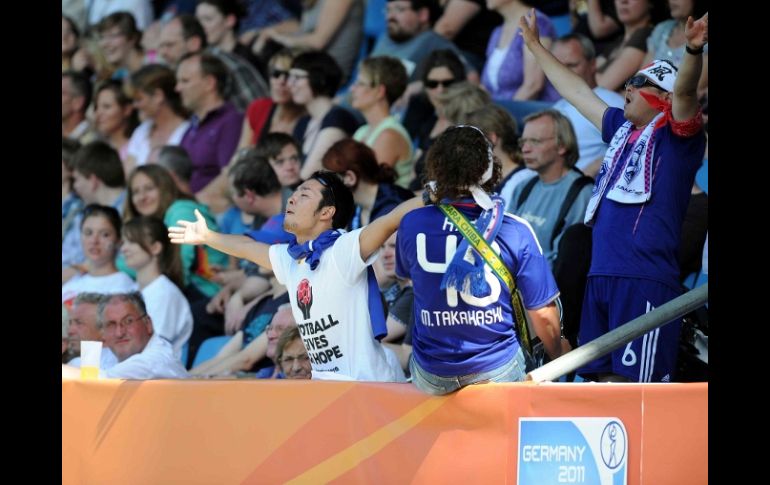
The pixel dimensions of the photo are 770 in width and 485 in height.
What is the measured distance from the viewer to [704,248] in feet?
21.4

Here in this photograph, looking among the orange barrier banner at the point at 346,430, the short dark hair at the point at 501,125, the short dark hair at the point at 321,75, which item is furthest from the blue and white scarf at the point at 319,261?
the short dark hair at the point at 321,75

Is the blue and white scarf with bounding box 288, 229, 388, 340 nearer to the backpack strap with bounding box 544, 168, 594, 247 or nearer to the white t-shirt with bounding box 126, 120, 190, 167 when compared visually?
the backpack strap with bounding box 544, 168, 594, 247

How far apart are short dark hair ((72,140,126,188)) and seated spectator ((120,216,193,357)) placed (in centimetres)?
141

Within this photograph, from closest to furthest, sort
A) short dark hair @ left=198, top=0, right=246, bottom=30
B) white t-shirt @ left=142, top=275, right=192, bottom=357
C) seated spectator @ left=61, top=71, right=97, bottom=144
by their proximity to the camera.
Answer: white t-shirt @ left=142, top=275, right=192, bottom=357 → short dark hair @ left=198, top=0, right=246, bottom=30 → seated spectator @ left=61, top=71, right=97, bottom=144

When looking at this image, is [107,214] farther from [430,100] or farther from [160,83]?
[430,100]

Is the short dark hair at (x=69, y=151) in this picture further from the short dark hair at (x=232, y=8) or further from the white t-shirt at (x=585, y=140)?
the white t-shirt at (x=585, y=140)

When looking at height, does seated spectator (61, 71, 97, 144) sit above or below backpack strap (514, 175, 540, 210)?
above

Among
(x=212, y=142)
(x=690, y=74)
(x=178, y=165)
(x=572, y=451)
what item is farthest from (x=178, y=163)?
(x=572, y=451)

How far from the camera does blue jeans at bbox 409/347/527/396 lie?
15.3 feet

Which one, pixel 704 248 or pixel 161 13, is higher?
pixel 161 13

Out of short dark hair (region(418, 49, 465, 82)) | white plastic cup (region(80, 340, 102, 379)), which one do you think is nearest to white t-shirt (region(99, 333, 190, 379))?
white plastic cup (region(80, 340, 102, 379))

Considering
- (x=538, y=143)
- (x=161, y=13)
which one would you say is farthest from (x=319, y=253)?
(x=161, y=13)

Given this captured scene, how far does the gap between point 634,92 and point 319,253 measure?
4.91 ft
